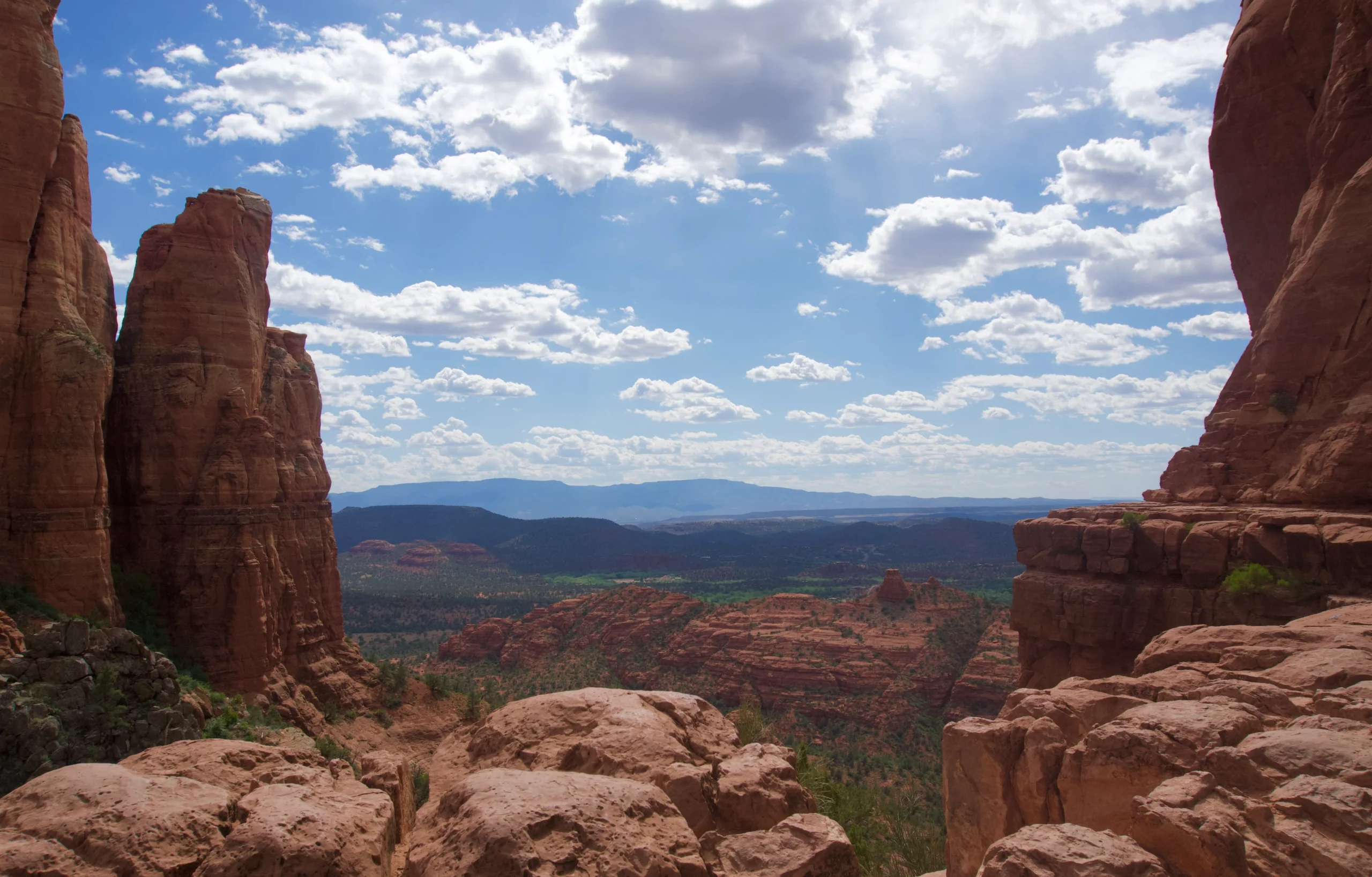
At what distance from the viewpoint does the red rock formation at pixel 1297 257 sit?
60.0 feet

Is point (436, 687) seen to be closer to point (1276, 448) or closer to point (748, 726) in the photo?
point (748, 726)

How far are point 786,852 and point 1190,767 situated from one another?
373 centimetres

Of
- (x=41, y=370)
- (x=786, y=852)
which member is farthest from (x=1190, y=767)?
(x=41, y=370)

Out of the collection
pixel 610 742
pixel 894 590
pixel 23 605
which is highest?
pixel 610 742

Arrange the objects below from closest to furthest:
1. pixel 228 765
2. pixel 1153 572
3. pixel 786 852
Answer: pixel 786 852 → pixel 228 765 → pixel 1153 572

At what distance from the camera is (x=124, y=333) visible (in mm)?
31016

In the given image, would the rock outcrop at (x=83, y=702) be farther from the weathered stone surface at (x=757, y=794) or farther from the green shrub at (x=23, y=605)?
the weathered stone surface at (x=757, y=794)

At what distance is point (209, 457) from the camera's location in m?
30.6

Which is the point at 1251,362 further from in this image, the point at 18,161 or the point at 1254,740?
the point at 18,161

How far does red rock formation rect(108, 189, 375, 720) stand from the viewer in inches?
1170

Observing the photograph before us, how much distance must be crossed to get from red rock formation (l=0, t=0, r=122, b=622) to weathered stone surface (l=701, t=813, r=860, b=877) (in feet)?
83.6

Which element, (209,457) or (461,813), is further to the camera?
(209,457)

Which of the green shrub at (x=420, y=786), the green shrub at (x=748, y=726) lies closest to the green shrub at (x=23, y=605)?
the green shrub at (x=420, y=786)

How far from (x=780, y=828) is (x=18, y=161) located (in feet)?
93.6
